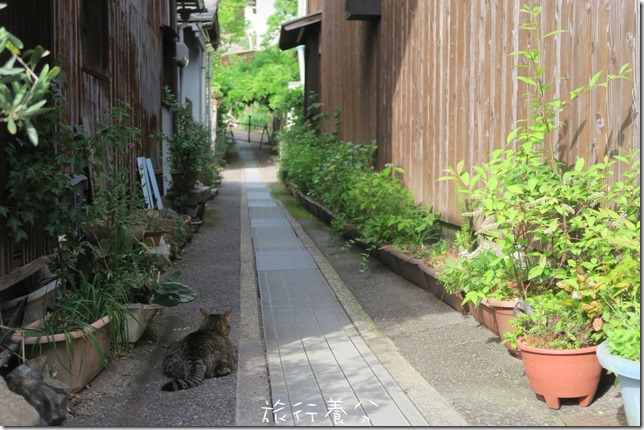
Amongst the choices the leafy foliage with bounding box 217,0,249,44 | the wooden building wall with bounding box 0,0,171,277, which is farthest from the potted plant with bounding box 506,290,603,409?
the leafy foliage with bounding box 217,0,249,44

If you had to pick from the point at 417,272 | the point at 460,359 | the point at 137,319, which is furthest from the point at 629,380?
the point at 417,272

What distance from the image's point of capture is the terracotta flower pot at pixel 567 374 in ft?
14.2

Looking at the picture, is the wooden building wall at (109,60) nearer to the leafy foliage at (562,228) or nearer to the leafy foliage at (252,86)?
the leafy foliage at (562,228)

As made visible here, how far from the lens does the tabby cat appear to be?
504 centimetres

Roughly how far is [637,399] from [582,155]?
216 cm

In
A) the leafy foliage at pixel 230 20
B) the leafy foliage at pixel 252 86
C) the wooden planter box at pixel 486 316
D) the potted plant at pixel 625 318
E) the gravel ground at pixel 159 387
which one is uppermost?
the leafy foliage at pixel 230 20

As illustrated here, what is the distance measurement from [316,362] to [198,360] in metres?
0.84

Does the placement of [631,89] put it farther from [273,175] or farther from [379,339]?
[273,175]

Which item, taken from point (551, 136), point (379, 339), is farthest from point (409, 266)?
point (551, 136)

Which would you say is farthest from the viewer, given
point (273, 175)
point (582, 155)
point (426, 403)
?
point (273, 175)

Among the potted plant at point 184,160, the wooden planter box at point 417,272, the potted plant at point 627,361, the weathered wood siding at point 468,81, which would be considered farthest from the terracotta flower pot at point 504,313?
the potted plant at point 184,160

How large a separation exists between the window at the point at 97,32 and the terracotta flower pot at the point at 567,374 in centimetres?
591

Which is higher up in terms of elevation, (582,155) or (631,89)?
(631,89)

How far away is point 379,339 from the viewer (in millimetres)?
6129
